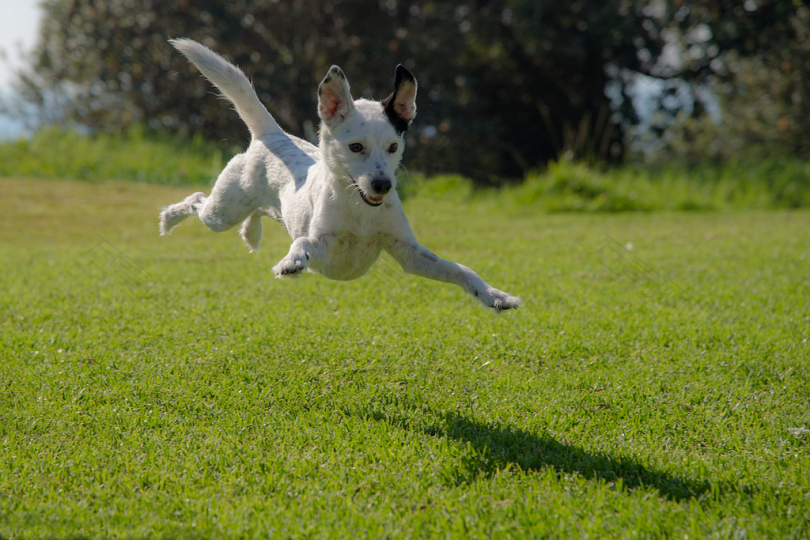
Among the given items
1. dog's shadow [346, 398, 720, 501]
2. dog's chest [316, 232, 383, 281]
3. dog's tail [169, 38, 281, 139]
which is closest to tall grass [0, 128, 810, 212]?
dog's tail [169, 38, 281, 139]

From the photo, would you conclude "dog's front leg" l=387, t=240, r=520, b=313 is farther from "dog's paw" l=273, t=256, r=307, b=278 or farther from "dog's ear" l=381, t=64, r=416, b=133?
"dog's paw" l=273, t=256, r=307, b=278

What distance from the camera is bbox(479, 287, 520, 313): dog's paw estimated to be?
352cm

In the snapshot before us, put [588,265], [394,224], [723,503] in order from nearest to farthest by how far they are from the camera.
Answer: [723,503]
[394,224]
[588,265]

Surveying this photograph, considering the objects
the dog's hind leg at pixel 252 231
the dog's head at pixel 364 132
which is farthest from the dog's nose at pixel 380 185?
the dog's hind leg at pixel 252 231

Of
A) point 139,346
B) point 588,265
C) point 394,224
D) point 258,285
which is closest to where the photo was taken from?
point 394,224

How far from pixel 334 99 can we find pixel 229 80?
1.42 meters

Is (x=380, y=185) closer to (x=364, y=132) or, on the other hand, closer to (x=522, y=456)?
(x=364, y=132)

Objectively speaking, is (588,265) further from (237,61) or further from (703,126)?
(703,126)

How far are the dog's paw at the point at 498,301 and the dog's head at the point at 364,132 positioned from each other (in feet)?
2.55

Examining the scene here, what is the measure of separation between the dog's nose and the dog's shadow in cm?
129

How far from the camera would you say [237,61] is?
1462 cm

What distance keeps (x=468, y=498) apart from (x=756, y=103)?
18297mm

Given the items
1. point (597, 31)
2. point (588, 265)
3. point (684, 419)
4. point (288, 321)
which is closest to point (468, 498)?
point (684, 419)

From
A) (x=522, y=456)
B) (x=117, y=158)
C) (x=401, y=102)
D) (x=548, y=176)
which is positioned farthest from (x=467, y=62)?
(x=522, y=456)
